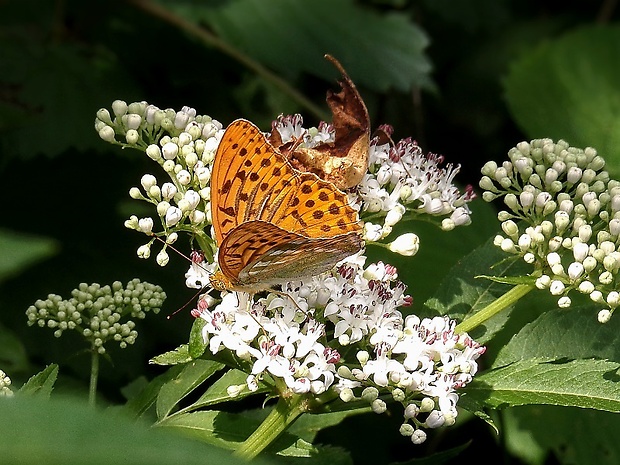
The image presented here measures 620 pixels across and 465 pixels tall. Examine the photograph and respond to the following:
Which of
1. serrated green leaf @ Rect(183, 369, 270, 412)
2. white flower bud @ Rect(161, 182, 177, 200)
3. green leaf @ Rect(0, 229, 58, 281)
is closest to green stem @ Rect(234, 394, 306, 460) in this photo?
serrated green leaf @ Rect(183, 369, 270, 412)

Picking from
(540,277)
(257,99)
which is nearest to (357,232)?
(540,277)

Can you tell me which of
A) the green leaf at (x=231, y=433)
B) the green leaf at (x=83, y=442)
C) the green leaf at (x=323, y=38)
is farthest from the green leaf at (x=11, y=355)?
the green leaf at (x=323, y=38)

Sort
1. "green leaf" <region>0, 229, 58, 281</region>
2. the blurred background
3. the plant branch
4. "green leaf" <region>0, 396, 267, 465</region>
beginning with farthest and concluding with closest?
the plant branch
the blurred background
"green leaf" <region>0, 229, 58, 281</region>
"green leaf" <region>0, 396, 267, 465</region>

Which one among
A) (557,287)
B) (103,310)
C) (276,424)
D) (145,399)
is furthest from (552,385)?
(103,310)

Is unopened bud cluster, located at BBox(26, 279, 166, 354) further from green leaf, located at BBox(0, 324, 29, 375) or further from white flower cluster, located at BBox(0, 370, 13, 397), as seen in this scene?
white flower cluster, located at BBox(0, 370, 13, 397)

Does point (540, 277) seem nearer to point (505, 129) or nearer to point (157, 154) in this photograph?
point (157, 154)
